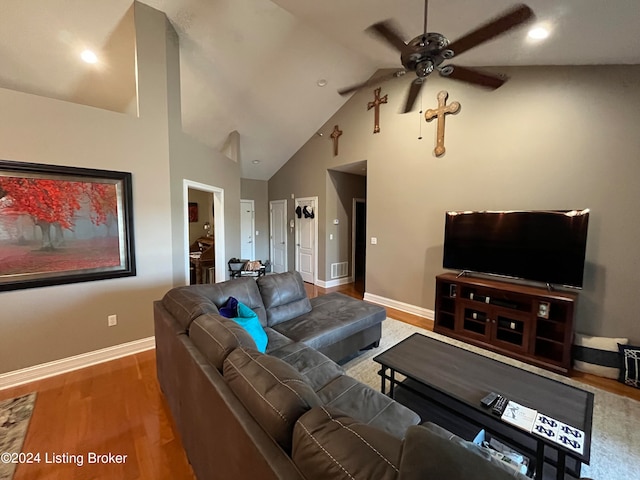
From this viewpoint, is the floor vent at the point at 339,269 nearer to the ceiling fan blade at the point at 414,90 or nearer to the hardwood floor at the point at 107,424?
the ceiling fan blade at the point at 414,90

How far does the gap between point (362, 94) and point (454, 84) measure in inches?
64.2

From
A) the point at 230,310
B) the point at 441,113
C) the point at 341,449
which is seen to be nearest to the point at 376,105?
the point at 441,113

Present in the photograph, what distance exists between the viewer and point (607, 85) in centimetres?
267

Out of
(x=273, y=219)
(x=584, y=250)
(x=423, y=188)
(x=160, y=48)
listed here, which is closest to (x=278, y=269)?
(x=273, y=219)

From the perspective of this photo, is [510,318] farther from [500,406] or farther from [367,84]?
[367,84]

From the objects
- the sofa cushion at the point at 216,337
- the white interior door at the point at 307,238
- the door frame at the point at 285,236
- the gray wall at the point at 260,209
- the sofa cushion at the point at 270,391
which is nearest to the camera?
the sofa cushion at the point at 270,391

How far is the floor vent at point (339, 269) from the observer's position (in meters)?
6.08

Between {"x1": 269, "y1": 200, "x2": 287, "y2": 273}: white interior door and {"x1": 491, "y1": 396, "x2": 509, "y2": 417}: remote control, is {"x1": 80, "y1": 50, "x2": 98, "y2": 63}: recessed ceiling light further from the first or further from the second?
Result: {"x1": 491, "y1": 396, "x2": 509, "y2": 417}: remote control

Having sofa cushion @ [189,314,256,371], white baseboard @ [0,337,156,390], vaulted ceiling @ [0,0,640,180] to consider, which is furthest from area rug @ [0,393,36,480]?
vaulted ceiling @ [0,0,640,180]

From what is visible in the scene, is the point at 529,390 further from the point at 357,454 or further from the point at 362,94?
the point at 362,94

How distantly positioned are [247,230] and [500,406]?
6.78 metres

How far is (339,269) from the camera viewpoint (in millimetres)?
6203

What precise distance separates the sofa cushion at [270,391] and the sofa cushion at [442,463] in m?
0.43

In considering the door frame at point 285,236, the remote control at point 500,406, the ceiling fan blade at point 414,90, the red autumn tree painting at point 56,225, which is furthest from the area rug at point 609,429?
the door frame at point 285,236
